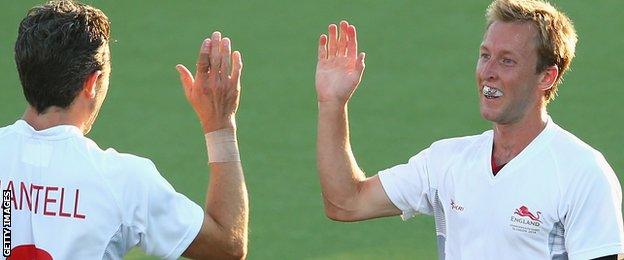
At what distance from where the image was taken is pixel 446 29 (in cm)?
991

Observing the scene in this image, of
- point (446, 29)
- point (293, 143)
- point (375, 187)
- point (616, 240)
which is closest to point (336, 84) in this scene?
point (375, 187)

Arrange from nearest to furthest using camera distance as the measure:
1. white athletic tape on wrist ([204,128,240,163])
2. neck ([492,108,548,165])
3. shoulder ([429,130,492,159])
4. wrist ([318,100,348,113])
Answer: white athletic tape on wrist ([204,128,240,163]) → neck ([492,108,548,165]) → shoulder ([429,130,492,159]) → wrist ([318,100,348,113])

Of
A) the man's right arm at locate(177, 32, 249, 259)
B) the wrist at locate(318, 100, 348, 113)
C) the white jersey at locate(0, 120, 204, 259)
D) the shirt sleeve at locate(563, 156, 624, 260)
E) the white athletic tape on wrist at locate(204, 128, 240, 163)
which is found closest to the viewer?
the white jersey at locate(0, 120, 204, 259)

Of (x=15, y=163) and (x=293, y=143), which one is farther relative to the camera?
(x=293, y=143)

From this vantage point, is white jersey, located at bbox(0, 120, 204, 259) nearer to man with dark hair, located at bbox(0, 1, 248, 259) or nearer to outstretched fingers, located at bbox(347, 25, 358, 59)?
man with dark hair, located at bbox(0, 1, 248, 259)

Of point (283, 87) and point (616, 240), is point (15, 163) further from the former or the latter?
point (283, 87)

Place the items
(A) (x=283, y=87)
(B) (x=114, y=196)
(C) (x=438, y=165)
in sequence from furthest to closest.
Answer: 1. (A) (x=283, y=87)
2. (C) (x=438, y=165)
3. (B) (x=114, y=196)

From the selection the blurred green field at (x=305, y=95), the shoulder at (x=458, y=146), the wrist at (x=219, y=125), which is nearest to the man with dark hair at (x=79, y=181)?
the wrist at (x=219, y=125)

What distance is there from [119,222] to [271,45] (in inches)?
233

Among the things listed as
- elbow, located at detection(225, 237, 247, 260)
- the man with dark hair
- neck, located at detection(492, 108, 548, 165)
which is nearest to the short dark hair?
the man with dark hair

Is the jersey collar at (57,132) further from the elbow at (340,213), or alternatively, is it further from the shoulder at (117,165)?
the elbow at (340,213)

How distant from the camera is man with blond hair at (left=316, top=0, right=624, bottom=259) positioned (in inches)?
179

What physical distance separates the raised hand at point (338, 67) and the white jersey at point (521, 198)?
389mm

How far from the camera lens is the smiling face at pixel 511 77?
15.9ft
